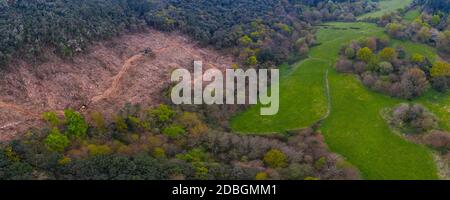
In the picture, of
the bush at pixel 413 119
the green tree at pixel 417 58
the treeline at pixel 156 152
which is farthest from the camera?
the green tree at pixel 417 58

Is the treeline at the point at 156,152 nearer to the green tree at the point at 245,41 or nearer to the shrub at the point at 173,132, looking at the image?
the shrub at the point at 173,132

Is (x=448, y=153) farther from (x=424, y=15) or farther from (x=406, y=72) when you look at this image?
(x=424, y=15)

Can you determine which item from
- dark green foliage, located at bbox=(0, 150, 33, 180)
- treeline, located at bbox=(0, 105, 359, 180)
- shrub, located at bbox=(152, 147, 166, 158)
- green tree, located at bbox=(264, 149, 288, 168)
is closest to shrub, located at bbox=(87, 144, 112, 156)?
treeline, located at bbox=(0, 105, 359, 180)

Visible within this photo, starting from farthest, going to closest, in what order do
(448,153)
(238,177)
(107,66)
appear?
(107,66) → (448,153) → (238,177)

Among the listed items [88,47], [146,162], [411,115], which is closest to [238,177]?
[146,162]

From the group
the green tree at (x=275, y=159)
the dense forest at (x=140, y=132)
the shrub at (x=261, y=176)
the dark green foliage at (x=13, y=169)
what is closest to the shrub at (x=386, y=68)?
the dense forest at (x=140, y=132)

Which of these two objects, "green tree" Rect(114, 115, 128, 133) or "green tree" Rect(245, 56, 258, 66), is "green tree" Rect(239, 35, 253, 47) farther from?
"green tree" Rect(114, 115, 128, 133)

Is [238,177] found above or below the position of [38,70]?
below
